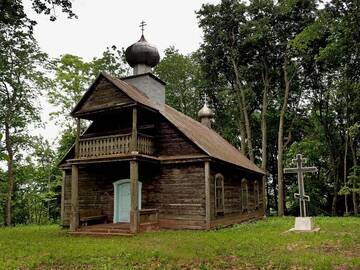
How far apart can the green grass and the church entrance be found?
457cm

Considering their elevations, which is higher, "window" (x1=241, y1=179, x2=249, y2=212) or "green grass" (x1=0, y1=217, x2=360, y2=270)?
"window" (x1=241, y1=179, x2=249, y2=212)

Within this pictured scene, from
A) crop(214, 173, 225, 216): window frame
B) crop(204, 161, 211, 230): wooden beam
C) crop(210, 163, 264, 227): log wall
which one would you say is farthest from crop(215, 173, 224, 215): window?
crop(204, 161, 211, 230): wooden beam

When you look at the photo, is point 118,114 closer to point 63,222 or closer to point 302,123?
point 63,222

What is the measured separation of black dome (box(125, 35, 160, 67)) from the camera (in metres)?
18.8

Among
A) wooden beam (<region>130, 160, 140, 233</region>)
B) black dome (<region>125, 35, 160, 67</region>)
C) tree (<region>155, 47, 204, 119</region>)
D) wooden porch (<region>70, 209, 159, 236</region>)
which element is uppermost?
tree (<region>155, 47, 204, 119</region>)

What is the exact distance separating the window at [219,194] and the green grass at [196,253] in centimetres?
385

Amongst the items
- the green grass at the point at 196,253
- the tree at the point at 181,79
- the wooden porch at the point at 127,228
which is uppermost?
the tree at the point at 181,79

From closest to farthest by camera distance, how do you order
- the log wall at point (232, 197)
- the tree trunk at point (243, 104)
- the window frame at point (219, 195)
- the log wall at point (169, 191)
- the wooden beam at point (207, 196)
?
1. the wooden beam at point (207, 196)
2. the log wall at point (169, 191)
3. the log wall at point (232, 197)
4. the window frame at point (219, 195)
5. the tree trunk at point (243, 104)

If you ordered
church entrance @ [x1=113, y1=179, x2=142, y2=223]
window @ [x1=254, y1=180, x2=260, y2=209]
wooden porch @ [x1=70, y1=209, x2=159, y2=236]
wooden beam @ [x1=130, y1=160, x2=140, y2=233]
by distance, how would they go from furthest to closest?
window @ [x1=254, y1=180, x2=260, y2=209]
church entrance @ [x1=113, y1=179, x2=142, y2=223]
wooden porch @ [x1=70, y1=209, x2=159, y2=236]
wooden beam @ [x1=130, y1=160, x2=140, y2=233]

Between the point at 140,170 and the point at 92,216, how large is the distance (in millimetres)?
2868

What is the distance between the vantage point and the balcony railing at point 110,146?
14.8 m

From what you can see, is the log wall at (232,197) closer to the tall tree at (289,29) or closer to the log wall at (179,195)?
the log wall at (179,195)

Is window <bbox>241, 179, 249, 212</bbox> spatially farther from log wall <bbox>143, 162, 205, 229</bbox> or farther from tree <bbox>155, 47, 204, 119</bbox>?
tree <bbox>155, 47, 204, 119</bbox>

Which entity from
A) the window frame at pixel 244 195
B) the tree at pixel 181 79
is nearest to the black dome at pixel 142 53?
the window frame at pixel 244 195
